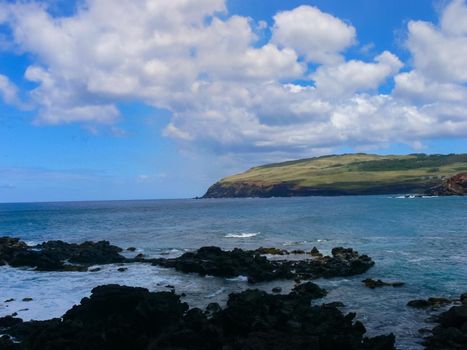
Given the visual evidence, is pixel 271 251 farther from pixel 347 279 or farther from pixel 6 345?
pixel 6 345

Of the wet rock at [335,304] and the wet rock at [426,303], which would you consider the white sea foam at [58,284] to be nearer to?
the wet rock at [335,304]

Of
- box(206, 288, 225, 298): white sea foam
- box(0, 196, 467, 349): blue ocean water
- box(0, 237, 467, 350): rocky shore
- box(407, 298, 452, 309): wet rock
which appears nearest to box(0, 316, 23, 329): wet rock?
box(0, 237, 467, 350): rocky shore

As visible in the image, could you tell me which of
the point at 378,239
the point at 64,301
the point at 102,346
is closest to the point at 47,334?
the point at 102,346

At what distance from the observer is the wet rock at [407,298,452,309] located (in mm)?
34562

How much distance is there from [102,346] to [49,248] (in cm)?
5514

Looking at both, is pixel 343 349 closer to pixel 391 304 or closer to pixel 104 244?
pixel 391 304

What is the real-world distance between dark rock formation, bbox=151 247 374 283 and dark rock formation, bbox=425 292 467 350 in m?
19.3

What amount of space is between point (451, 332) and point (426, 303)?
29.5 ft

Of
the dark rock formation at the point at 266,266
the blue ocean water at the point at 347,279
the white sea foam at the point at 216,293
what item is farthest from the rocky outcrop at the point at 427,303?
the white sea foam at the point at 216,293

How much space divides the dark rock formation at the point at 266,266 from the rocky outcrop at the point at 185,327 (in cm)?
1276

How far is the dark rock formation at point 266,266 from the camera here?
48.0m

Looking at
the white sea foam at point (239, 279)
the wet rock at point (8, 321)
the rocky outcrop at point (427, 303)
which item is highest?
the wet rock at point (8, 321)

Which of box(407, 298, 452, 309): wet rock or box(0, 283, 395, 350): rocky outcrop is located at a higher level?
box(0, 283, 395, 350): rocky outcrop

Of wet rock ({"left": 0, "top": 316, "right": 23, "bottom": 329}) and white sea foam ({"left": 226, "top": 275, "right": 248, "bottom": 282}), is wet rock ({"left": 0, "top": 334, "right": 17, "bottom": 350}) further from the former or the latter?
white sea foam ({"left": 226, "top": 275, "right": 248, "bottom": 282})
